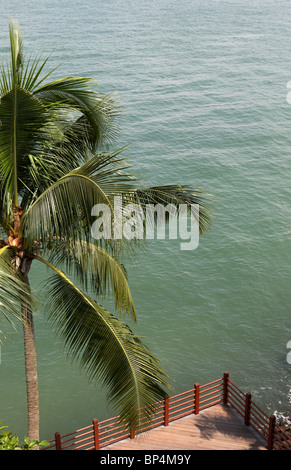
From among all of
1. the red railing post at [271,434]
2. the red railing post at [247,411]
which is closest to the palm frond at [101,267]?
the red railing post at [271,434]

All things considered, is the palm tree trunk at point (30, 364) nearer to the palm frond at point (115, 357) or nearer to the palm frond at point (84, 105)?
the palm frond at point (115, 357)

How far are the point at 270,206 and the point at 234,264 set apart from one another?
29.3 ft

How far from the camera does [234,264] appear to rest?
3619 cm

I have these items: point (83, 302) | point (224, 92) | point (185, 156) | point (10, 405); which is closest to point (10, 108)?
point (83, 302)

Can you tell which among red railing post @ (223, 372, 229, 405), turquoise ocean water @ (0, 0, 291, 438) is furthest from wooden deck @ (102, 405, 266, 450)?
turquoise ocean water @ (0, 0, 291, 438)

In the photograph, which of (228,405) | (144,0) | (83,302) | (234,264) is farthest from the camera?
(144,0)

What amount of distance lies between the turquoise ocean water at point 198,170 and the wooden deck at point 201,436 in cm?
669

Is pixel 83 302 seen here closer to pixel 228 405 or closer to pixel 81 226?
pixel 81 226

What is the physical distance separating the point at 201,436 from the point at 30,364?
757 centimetres

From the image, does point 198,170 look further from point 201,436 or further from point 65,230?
point 65,230

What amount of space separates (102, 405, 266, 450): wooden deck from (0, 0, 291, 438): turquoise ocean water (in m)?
6.69

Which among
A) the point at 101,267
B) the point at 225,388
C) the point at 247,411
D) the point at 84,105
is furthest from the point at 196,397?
the point at 84,105

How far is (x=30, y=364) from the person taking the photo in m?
13.7

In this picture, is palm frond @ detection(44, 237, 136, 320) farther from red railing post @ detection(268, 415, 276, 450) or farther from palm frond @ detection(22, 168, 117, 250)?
red railing post @ detection(268, 415, 276, 450)
